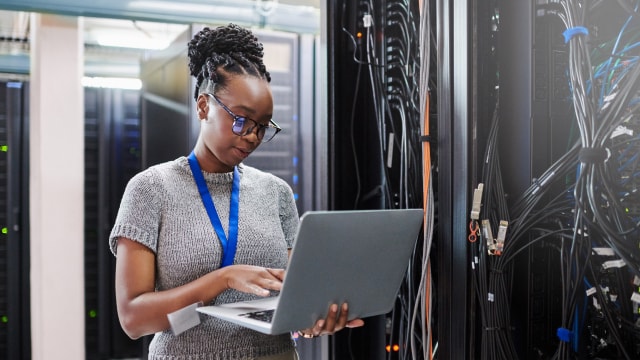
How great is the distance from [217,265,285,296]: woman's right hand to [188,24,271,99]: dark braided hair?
378 mm

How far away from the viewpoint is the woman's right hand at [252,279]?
1002mm

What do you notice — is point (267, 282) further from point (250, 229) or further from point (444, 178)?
point (444, 178)

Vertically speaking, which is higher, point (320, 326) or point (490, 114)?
point (490, 114)

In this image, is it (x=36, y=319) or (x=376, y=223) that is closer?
(x=376, y=223)

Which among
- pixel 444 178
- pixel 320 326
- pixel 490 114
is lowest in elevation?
pixel 320 326

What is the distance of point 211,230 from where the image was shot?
3.77 feet

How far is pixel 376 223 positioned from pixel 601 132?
435mm

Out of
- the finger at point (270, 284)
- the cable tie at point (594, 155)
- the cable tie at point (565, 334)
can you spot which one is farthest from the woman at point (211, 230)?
the cable tie at point (594, 155)

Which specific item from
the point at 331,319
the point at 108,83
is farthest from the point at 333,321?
the point at 108,83

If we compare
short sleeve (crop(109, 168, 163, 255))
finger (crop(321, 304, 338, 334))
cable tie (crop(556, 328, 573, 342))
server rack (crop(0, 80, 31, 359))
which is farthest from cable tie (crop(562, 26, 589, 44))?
server rack (crop(0, 80, 31, 359))

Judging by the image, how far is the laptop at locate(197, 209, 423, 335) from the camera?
89 cm

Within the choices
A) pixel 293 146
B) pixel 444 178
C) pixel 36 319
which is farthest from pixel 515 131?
pixel 36 319

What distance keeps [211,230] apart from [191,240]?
5 centimetres

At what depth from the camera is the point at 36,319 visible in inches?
111
